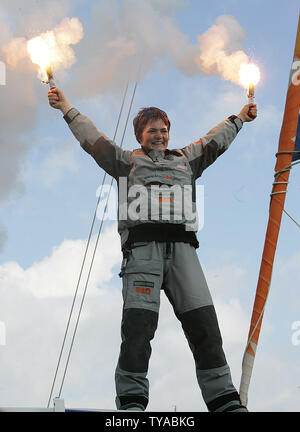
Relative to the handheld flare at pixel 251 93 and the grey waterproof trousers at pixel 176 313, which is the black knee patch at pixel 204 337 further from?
the handheld flare at pixel 251 93

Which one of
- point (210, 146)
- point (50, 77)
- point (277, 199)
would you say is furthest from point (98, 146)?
point (277, 199)

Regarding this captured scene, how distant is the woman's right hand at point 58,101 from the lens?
4.69 m

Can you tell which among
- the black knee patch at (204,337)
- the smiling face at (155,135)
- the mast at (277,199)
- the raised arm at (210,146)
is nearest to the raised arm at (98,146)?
the smiling face at (155,135)

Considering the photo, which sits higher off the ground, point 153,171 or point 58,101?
point 58,101

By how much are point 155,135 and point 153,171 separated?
37 centimetres

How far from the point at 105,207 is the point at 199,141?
105 cm

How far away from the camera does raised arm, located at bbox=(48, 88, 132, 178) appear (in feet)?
15.1

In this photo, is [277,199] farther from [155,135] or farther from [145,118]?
[145,118]

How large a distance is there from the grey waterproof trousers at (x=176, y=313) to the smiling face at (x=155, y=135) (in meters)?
0.90

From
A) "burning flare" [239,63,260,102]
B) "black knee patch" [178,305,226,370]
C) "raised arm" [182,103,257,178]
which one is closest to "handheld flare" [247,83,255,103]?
"burning flare" [239,63,260,102]

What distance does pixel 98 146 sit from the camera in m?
4.61
